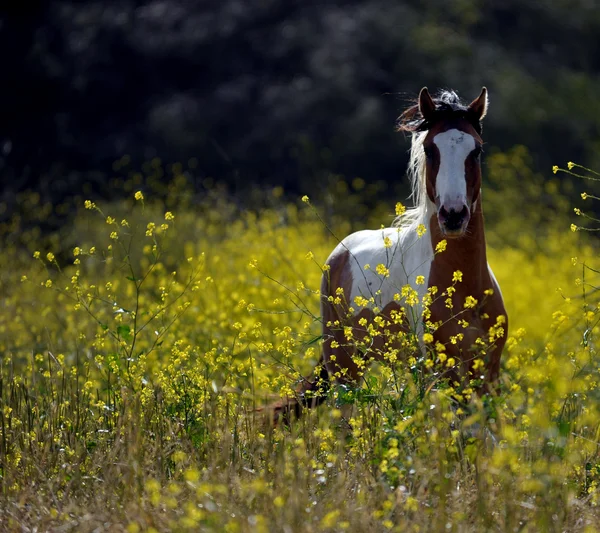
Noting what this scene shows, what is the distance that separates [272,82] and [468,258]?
17244mm

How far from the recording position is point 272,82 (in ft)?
71.7

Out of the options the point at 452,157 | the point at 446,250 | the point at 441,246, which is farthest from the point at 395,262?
the point at 441,246

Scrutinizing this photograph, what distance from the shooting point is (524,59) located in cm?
2034

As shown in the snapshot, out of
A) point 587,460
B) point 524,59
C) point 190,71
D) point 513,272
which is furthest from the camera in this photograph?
point 190,71

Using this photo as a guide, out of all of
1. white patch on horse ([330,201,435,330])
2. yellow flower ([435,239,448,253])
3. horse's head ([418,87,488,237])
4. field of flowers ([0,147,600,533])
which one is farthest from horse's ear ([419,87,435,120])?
field of flowers ([0,147,600,533])

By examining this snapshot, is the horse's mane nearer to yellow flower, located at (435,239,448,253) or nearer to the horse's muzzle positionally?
the horse's muzzle

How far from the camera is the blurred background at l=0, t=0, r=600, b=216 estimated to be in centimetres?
1838

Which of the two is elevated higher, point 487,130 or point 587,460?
point 487,130

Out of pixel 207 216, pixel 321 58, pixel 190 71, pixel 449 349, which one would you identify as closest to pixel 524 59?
pixel 321 58

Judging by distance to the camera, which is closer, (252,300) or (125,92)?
(252,300)

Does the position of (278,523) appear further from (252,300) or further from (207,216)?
(207,216)

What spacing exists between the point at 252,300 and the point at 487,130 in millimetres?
10603

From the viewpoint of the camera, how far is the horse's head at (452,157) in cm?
480

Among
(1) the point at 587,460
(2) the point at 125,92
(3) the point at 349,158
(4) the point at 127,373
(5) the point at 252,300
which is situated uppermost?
(2) the point at 125,92
